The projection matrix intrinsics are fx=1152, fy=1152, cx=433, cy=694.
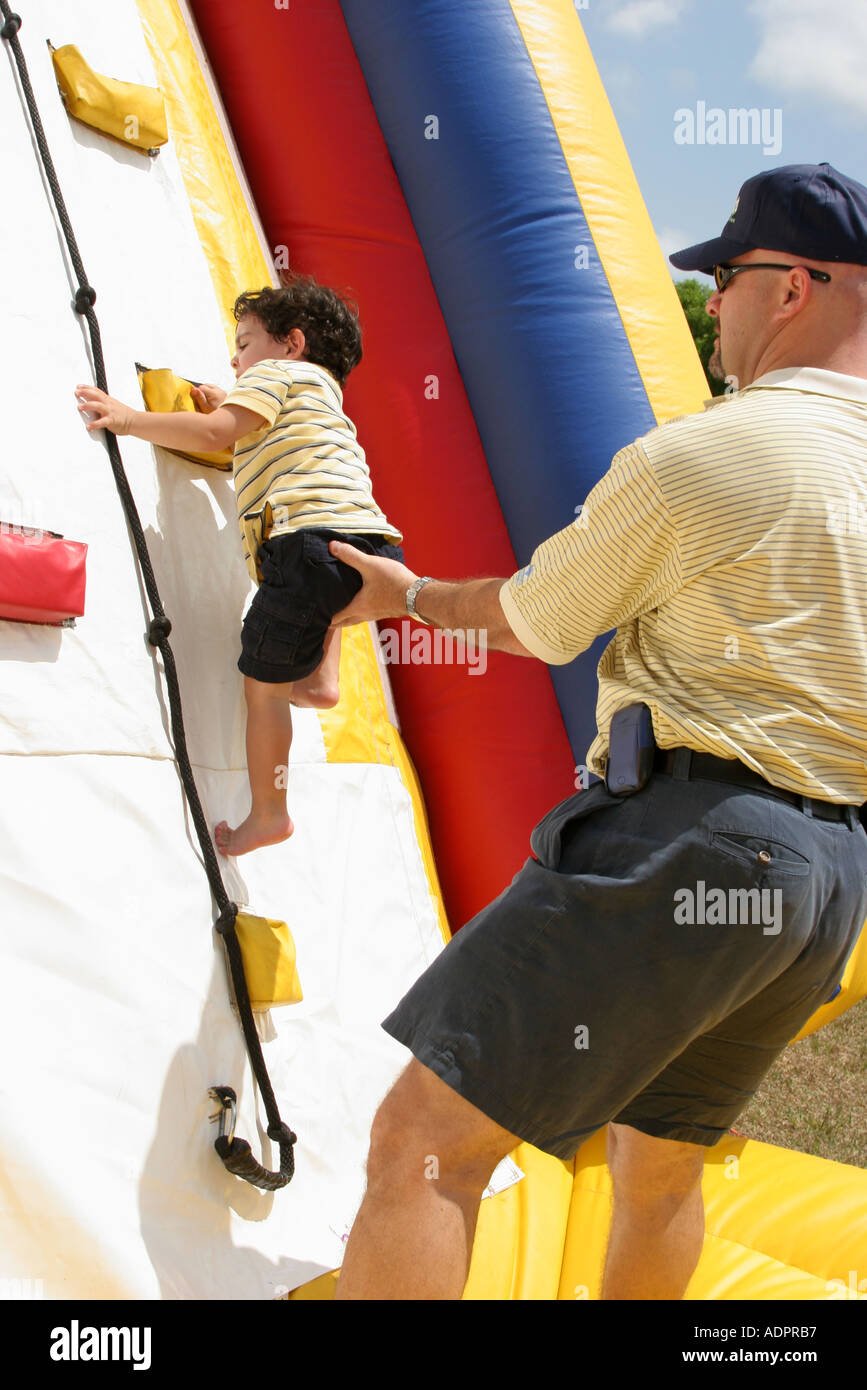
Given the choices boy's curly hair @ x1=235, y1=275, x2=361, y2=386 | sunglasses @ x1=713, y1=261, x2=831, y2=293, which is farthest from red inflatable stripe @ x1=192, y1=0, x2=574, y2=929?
sunglasses @ x1=713, y1=261, x2=831, y2=293

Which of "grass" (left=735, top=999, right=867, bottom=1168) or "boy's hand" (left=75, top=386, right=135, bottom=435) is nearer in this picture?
"boy's hand" (left=75, top=386, right=135, bottom=435)

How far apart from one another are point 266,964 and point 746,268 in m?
0.96

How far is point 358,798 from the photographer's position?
1854 millimetres

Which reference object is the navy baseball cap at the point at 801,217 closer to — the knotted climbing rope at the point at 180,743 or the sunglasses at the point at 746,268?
the sunglasses at the point at 746,268

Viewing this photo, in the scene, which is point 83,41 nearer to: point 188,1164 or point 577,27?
point 577,27

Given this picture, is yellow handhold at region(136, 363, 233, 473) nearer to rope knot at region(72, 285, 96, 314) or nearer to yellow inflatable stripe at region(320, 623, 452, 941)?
rope knot at region(72, 285, 96, 314)

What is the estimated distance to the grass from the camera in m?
2.04

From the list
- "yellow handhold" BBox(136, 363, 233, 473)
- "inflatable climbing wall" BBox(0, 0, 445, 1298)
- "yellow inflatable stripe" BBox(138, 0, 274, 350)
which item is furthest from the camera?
"yellow inflatable stripe" BBox(138, 0, 274, 350)

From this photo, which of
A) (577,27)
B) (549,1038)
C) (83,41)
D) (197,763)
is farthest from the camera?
(577,27)

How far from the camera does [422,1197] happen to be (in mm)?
1021

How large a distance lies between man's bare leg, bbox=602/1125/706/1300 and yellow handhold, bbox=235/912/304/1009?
430mm

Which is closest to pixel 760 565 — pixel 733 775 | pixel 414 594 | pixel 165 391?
pixel 733 775

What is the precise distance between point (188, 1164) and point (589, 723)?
1090 mm
